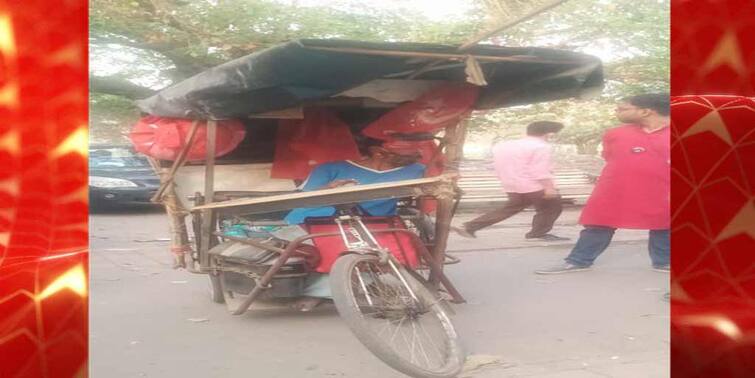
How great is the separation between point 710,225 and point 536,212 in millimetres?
352

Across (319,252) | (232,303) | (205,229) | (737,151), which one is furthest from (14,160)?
(737,151)

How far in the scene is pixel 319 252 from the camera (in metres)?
1.63

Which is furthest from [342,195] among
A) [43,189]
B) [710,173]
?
[710,173]

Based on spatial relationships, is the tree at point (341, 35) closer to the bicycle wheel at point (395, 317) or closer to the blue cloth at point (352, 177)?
Answer: the blue cloth at point (352, 177)

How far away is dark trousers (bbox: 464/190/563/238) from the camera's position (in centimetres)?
156

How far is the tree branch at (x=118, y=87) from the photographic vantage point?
1.46m

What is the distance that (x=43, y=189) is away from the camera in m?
1.46

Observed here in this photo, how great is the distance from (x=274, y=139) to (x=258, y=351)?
0.42 meters

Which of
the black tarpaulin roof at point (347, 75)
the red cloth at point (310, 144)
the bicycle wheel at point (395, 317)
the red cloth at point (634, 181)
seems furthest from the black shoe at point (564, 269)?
the red cloth at point (310, 144)

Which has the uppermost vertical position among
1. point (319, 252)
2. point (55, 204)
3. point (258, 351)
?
point (55, 204)

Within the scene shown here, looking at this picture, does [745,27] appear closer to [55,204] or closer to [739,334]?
[739,334]

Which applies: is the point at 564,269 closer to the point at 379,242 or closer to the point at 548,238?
the point at 548,238

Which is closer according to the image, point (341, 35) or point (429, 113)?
point (341, 35)

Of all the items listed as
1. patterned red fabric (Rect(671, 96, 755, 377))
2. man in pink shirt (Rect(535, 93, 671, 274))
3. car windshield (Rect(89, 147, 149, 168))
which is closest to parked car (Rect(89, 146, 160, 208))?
car windshield (Rect(89, 147, 149, 168))
